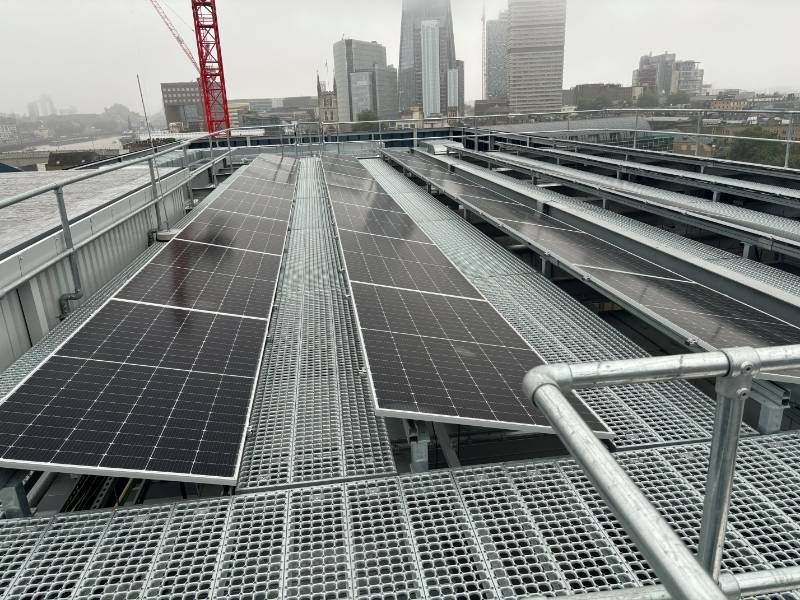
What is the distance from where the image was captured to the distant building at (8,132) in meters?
32.3

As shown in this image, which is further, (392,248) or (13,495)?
(392,248)

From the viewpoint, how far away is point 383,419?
5.12m

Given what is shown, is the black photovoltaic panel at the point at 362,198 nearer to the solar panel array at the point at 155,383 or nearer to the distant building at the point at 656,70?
the solar panel array at the point at 155,383

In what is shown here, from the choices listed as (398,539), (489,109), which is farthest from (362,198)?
(489,109)

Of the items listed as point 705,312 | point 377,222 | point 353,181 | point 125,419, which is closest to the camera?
point 125,419

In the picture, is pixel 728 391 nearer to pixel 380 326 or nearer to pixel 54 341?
pixel 380 326

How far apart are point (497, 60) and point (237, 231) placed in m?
191

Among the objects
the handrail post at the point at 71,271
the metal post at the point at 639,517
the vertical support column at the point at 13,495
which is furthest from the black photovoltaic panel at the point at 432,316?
the metal post at the point at 639,517

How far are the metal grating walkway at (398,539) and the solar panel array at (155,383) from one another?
0.47 metres

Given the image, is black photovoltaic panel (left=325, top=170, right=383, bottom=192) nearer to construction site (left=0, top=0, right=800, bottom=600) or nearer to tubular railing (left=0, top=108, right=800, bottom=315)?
tubular railing (left=0, top=108, right=800, bottom=315)

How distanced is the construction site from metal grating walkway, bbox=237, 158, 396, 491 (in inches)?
1.2

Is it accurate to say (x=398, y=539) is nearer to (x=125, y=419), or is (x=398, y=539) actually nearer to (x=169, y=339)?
(x=125, y=419)

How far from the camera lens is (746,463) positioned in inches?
175

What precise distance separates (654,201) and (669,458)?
10.4 metres
